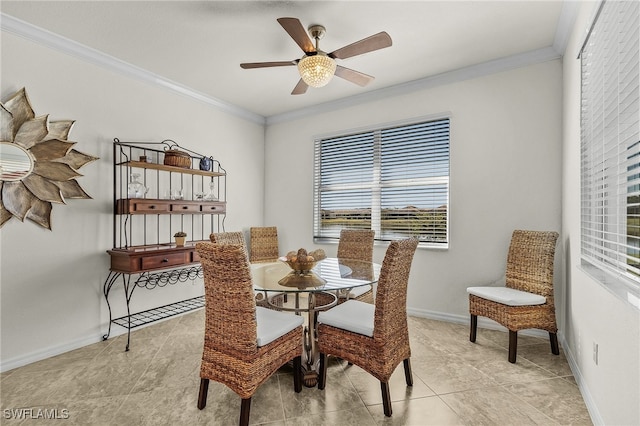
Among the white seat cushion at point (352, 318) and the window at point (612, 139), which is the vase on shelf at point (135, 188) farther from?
the window at point (612, 139)

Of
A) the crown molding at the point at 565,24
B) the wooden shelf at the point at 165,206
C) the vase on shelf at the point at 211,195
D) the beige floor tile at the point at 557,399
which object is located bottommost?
the beige floor tile at the point at 557,399

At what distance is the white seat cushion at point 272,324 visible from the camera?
1.78 metres

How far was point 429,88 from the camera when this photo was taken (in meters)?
3.57

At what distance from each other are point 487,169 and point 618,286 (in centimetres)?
185

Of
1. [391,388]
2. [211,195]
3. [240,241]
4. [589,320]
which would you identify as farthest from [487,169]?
[211,195]

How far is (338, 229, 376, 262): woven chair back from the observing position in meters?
3.36

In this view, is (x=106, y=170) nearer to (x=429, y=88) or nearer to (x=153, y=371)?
(x=153, y=371)

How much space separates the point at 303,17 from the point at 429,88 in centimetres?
178

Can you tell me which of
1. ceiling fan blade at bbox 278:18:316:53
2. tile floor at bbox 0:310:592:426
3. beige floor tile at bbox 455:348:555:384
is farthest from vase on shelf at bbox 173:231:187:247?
beige floor tile at bbox 455:348:555:384

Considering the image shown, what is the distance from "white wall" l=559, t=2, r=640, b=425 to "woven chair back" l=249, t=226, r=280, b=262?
3321mm

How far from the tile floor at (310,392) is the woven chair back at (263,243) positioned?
178 centimetres

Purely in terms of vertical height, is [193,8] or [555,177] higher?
[193,8]

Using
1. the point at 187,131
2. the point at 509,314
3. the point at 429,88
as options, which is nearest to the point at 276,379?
the point at 509,314

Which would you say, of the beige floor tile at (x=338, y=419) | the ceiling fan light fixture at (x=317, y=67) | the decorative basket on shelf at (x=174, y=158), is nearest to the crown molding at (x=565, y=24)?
the ceiling fan light fixture at (x=317, y=67)
